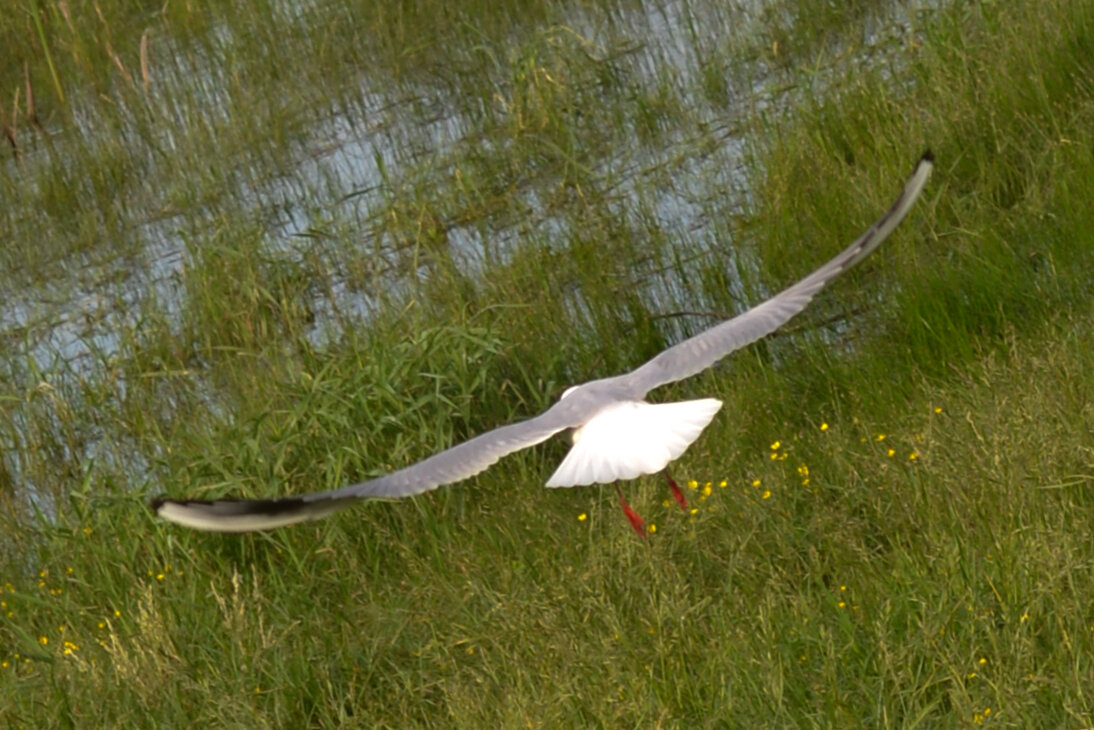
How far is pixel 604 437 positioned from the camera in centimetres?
423

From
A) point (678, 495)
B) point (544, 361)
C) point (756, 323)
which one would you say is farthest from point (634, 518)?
point (544, 361)

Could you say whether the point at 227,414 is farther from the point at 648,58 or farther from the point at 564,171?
the point at 648,58

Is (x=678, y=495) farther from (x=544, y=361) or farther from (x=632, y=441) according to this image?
(x=544, y=361)

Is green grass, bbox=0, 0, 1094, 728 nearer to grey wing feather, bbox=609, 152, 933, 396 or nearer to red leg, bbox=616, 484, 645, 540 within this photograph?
red leg, bbox=616, 484, 645, 540

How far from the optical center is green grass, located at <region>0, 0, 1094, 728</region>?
3.66m

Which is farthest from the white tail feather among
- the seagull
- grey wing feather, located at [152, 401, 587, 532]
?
grey wing feather, located at [152, 401, 587, 532]

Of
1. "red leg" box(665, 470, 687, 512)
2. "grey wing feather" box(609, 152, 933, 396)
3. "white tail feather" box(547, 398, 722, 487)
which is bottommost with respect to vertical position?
"red leg" box(665, 470, 687, 512)

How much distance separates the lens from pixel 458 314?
5914 millimetres

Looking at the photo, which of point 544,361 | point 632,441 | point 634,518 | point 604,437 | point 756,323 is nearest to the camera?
point 632,441

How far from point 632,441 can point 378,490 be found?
0.68 meters

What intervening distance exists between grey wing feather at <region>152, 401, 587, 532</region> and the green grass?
33cm

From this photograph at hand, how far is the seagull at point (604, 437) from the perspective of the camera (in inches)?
151

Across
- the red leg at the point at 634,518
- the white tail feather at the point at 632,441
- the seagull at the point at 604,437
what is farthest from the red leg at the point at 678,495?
the white tail feather at the point at 632,441

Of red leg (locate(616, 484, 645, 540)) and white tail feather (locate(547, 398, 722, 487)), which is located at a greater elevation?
white tail feather (locate(547, 398, 722, 487))
